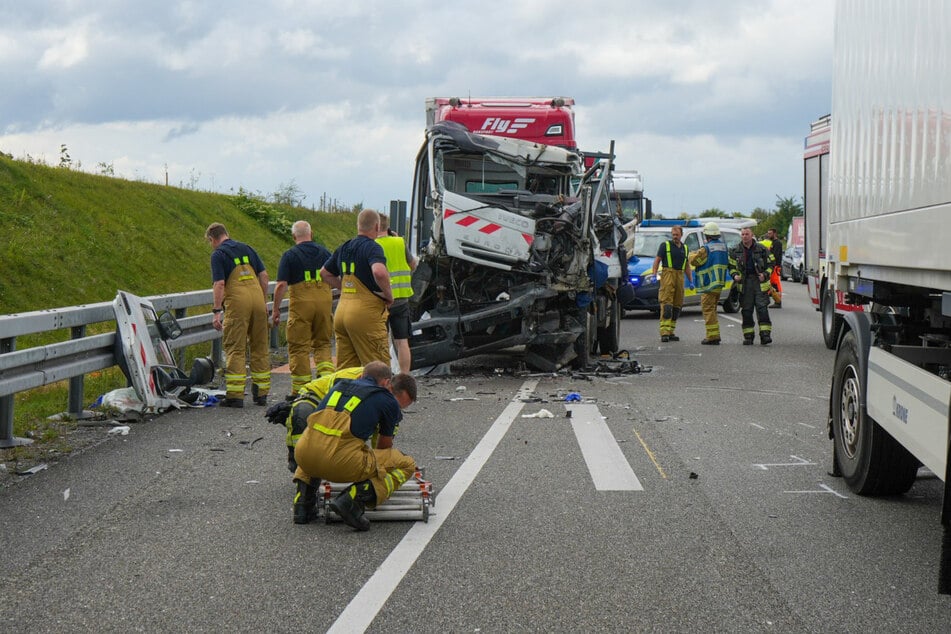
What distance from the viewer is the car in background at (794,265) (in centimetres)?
4559

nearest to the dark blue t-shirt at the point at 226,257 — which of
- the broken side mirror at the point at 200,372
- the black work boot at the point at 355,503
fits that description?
the broken side mirror at the point at 200,372

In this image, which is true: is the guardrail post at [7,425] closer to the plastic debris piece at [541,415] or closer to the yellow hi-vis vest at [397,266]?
the yellow hi-vis vest at [397,266]

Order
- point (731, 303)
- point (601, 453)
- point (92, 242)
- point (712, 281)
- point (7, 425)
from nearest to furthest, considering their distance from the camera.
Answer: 1. point (601, 453)
2. point (7, 425)
3. point (712, 281)
4. point (92, 242)
5. point (731, 303)

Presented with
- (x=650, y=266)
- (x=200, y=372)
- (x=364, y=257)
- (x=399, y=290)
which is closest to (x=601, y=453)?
(x=364, y=257)

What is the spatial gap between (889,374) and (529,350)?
27.6ft

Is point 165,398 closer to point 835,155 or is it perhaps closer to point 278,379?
point 278,379

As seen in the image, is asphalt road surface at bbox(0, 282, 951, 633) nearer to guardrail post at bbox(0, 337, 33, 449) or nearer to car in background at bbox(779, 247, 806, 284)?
guardrail post at bbox(0, 337, 33, 449)

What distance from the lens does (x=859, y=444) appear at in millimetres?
6758

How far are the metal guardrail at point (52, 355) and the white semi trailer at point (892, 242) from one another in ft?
19.4

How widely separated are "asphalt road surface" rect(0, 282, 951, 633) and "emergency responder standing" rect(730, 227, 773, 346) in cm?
841

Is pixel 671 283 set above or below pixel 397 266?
below

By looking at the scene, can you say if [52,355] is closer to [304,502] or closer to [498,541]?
[304,502]

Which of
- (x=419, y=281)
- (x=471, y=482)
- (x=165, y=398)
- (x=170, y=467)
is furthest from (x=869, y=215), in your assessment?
(x=419, y=281)

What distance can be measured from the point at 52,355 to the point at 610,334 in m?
8.66
